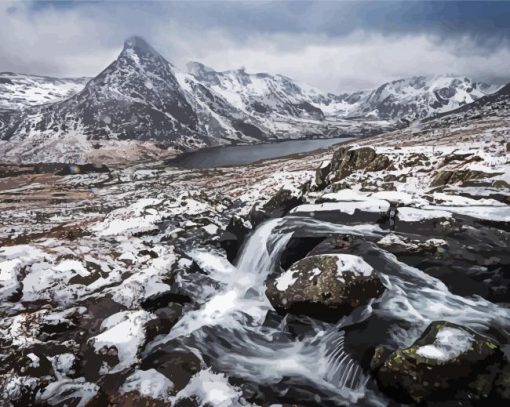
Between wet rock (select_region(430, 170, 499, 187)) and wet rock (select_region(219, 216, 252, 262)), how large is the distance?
42.4 feet

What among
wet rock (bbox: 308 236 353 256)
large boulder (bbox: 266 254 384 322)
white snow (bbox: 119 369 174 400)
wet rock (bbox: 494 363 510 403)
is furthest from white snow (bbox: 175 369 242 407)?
wet rock (bbox: 308 236 353 256)

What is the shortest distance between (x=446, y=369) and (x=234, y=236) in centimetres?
1700

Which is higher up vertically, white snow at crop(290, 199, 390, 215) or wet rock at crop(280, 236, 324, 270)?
white snow at crop(290, 199, 390, 215)

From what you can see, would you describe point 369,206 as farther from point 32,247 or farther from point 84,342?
point 32,247

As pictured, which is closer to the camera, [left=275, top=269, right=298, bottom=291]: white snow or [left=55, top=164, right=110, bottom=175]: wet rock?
[left=275, top=269, right=298, bottom=291]: white snow

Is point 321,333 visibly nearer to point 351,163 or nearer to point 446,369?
point 446,369

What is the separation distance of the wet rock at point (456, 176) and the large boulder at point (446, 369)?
16136mm

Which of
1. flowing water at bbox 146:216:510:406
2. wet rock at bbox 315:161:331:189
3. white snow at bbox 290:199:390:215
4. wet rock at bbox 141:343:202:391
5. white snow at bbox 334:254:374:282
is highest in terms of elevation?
wet rock at bbox 315:161:331:189

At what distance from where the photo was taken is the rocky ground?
11.9m

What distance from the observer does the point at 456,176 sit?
2552cm

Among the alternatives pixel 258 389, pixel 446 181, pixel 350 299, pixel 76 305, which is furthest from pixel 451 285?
pixel 76 305

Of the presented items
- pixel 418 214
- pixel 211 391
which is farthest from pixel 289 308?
pixel 418 214

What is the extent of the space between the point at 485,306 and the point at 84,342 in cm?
1537

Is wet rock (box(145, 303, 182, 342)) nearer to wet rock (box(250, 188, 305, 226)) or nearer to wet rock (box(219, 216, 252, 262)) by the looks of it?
wet rock (box(219, 216, 252, 262))
